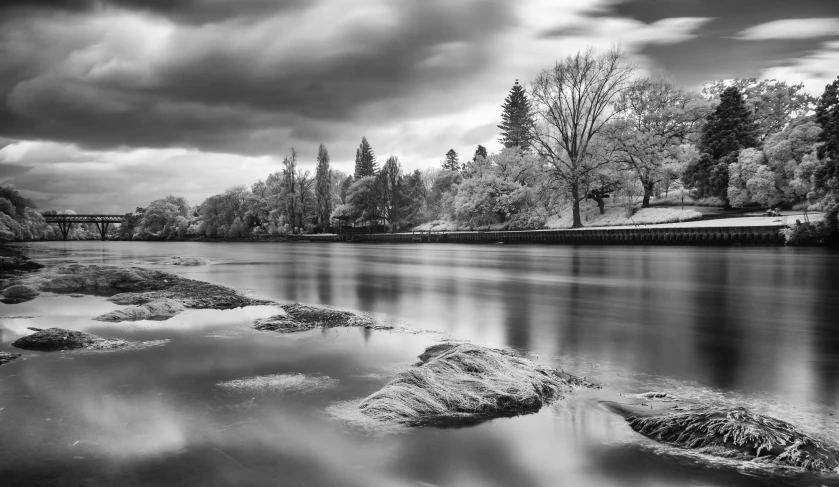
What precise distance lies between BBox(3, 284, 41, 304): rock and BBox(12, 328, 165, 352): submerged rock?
22.1 feet

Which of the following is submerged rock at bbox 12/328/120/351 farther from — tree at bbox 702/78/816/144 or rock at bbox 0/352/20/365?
tree at bbox 702/78/816/144

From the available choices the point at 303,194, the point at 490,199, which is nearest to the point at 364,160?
the point at 303,194

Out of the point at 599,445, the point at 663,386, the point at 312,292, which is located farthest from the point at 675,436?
the point at 312,292

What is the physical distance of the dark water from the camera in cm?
345

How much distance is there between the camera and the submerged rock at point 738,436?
3.51 m

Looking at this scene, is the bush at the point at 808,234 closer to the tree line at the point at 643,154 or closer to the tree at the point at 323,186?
the tree line at the point at 643,154

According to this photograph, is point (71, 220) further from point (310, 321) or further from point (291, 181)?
point (310, 321)

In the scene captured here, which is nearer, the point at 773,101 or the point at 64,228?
the point at 773,101

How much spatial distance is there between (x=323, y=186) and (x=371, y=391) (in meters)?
94.8

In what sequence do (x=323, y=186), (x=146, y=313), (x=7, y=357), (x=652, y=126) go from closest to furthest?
(x=7, y=357), (x=146, y=313), (x=652, y=126), (x=323, y=186)

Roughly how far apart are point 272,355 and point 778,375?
21.4ft

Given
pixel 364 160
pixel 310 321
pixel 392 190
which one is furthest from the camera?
pixel 364 160

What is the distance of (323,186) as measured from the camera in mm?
97125

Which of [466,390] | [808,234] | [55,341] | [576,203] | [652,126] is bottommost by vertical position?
[466,390]
